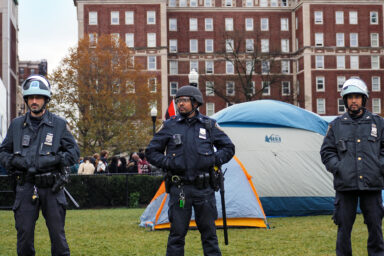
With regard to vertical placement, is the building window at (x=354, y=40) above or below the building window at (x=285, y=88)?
above

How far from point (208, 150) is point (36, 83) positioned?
199cm

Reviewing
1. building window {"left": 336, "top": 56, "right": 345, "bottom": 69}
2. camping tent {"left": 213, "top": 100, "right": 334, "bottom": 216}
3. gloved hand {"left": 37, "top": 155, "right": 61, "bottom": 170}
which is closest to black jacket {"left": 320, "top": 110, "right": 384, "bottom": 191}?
gloved hand {"left": 37, "top": 155, "right": 61, "bottom": 170}

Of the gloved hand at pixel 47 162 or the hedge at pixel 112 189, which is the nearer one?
the gloved hand at pixel 47 162

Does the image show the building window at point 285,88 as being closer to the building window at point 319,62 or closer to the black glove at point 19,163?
the building window at point 319,62

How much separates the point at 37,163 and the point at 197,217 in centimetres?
179

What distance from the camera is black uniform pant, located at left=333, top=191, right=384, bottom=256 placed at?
7016mm

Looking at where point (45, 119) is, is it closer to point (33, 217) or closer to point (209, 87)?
point (33, 217)

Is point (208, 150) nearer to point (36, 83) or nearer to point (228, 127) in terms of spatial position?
point (36, 83)

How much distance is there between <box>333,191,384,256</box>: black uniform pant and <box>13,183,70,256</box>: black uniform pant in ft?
9.81

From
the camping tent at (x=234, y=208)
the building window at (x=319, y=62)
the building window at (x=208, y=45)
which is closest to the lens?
the camping tent at (x=234, y=208)

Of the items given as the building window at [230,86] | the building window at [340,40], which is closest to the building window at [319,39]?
the building window at [340,40]

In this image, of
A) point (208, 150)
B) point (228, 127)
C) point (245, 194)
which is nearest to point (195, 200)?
point (208, 150)

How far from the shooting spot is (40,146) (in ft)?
21.8

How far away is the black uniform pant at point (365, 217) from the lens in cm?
702
